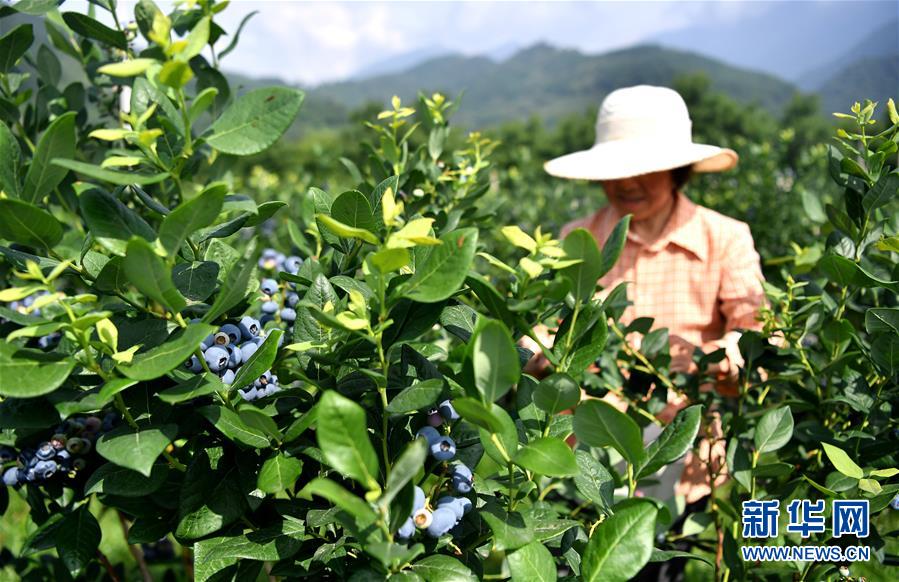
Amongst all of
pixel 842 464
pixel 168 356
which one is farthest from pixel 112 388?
pixel 842 464

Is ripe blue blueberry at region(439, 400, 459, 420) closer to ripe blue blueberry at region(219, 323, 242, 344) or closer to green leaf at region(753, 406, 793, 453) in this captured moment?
ripe blue blueberry at region(219, 323, 242, 344)

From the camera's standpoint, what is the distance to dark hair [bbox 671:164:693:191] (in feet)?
7.59

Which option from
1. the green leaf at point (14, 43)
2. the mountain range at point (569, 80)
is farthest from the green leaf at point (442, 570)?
the mountain range at point (569, 80)

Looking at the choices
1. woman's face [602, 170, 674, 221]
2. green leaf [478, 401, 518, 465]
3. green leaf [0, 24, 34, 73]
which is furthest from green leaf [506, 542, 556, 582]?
woman's face [602, 170, 674, 221]

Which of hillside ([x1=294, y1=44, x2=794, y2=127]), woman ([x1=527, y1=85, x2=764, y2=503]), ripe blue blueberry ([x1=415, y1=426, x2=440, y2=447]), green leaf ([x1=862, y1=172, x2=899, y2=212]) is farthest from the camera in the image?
hillside ([x1=294, y1=44, x2=794, y2=127])

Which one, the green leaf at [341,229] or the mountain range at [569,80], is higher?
the green leaf at [341,229]

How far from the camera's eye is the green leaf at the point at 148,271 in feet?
2.04

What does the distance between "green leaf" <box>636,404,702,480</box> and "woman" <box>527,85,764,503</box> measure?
4.15 ft

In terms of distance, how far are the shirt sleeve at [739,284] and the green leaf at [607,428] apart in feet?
4.37

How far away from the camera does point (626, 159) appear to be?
6.77 feet

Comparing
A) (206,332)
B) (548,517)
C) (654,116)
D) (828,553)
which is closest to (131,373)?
(206,332)

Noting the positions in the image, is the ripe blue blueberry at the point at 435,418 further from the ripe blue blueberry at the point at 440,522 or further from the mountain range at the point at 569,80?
the mountain range at the point at 569,80

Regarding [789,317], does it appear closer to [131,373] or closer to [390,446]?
[390,446]

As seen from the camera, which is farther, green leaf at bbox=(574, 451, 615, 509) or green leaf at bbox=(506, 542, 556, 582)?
green leaf at bbox=(574, 451, 615, 509)
